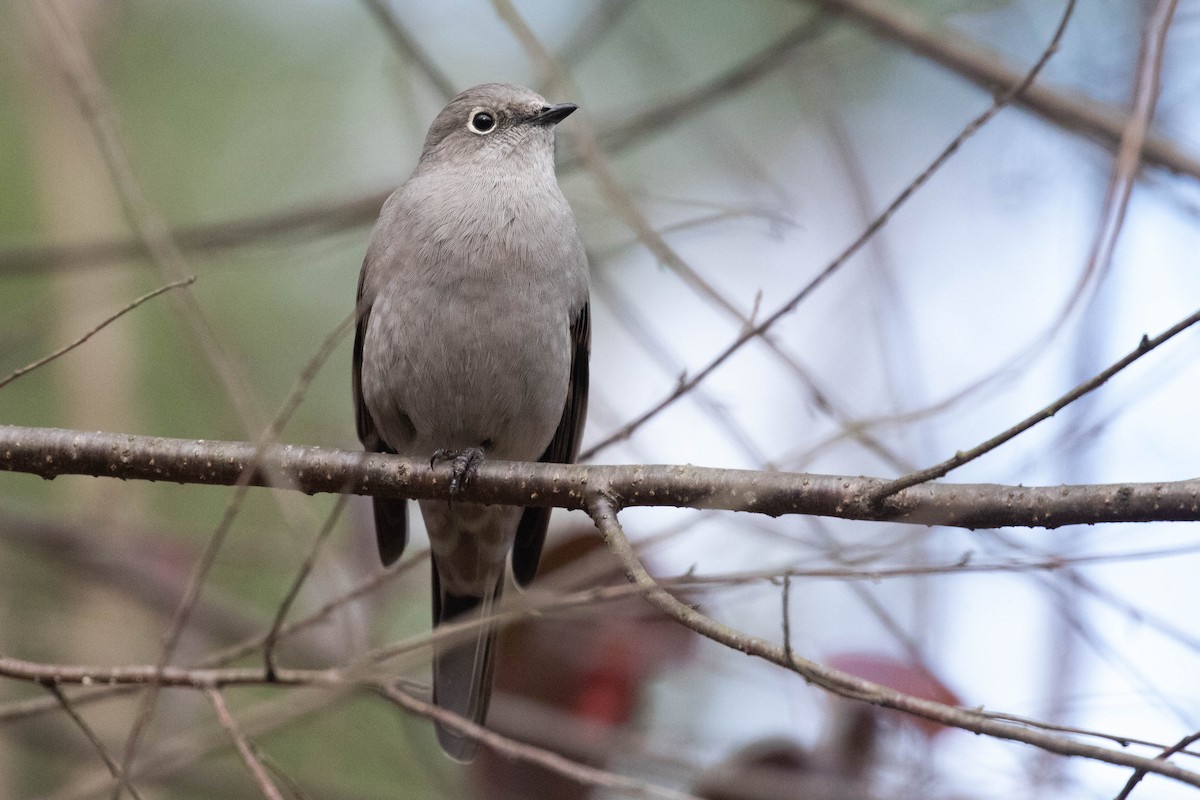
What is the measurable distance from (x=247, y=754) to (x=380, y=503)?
197 centimetres

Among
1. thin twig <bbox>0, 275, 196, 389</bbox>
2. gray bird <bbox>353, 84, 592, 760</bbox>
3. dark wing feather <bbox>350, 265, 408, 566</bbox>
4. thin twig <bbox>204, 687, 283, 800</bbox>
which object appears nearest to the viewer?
thin twig <bbox>204, 687, 283, 800</bbox>

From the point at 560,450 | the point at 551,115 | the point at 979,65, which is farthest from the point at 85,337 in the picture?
the point at 979,65

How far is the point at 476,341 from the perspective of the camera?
4.55m

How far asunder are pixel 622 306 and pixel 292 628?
65.2 inches

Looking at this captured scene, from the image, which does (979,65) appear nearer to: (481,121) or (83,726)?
(481,121)

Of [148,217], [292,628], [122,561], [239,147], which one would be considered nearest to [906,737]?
[292,628]

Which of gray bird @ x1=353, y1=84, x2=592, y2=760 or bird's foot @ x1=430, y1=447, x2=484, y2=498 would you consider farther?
gray bird @ x1=353, y1=84, x2=592, y2=760

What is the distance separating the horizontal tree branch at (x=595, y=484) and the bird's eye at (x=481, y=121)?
203cm

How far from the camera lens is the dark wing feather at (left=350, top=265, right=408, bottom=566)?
198 inches

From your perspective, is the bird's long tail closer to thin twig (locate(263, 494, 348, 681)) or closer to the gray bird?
the gray bird

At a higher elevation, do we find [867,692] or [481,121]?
[481,121]

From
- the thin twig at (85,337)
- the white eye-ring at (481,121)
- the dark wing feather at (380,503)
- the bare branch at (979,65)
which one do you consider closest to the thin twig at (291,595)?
the thin twig at (85,337)

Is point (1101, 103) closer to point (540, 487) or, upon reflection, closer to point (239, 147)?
point (540, 487)

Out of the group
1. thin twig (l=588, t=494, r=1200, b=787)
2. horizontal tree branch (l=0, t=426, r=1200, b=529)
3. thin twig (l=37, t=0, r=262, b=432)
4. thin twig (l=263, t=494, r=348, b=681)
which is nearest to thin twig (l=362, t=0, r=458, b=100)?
thin twig (l=37, t=0, r=262, b=432)
